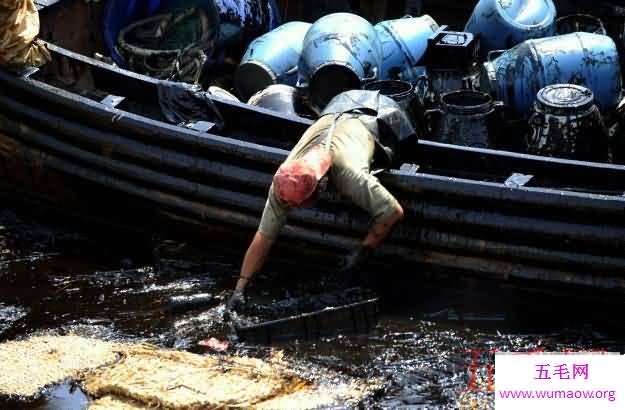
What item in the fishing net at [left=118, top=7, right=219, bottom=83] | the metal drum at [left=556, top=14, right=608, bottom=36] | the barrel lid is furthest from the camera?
the fishing net at [left=118, top=7, right=219, bottom=83]

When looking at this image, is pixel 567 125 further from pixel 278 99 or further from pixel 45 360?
pixel 45 360

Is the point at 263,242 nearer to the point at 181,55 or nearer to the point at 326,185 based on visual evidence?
the point at 326,185

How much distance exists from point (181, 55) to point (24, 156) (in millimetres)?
1484

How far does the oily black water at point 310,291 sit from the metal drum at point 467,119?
0.98 metres

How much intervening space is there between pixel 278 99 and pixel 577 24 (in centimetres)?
243

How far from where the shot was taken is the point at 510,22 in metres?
7.35

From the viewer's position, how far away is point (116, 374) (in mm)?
5211

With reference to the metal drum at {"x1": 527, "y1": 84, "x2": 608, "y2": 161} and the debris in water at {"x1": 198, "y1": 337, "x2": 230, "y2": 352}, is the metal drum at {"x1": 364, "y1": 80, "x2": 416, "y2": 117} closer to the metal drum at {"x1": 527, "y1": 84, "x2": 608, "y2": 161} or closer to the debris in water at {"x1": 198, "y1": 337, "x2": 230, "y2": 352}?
the metal drum at {"x1": 527, "y1": 84, "x2": 608, "y2": 161}

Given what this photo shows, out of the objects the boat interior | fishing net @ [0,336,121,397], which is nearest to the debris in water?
fishing net @ [0,336,121,397]

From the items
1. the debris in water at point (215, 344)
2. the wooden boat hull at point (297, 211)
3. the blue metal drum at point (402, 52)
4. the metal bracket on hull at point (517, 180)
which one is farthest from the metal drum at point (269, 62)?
the debris in water at point (215, 344)

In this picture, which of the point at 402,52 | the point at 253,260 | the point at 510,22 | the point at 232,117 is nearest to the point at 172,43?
the point at 232,117

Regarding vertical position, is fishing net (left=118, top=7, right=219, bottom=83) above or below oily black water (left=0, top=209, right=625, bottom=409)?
above

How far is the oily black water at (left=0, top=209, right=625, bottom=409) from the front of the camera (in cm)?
520

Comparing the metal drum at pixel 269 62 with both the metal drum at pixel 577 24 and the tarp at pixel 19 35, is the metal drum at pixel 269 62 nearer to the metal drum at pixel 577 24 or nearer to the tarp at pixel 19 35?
the tarp at pixel 19 35
